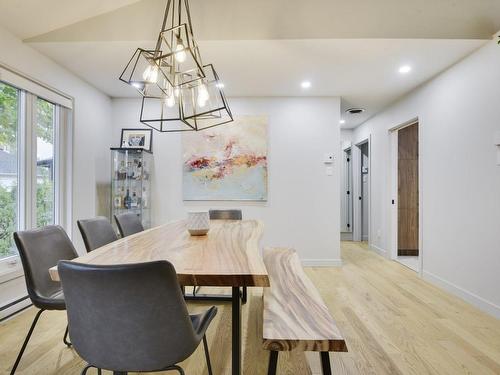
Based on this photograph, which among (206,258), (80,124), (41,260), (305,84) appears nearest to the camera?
(206,258)

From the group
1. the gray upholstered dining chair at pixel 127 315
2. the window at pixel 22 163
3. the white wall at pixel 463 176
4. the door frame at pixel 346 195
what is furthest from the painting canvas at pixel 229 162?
the gray upholstered dining chair at pixel 127 315

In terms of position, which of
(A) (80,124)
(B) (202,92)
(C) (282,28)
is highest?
(C) (282,28)

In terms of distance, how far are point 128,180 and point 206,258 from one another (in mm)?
2938

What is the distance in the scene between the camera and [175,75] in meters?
1.85

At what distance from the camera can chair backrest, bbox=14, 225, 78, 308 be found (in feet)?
5.20

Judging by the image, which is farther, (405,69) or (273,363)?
(405,69)

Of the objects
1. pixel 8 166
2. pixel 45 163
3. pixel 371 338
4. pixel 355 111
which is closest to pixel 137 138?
pixel 45 163

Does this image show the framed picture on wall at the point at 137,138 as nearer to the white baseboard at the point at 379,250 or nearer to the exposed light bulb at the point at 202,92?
the exposed light bulb at the point at 202,92

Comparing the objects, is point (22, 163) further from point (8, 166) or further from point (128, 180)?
point (128, 180)

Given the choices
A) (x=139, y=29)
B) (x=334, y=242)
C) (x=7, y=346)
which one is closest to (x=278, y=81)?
(x=139, y=29)

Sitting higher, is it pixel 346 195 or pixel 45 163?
pixel 45 163

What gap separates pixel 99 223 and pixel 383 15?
2.98 m

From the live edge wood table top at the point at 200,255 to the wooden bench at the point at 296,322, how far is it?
26cm

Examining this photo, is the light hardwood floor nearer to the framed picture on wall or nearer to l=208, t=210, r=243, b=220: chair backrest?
l=208, t=210, r=243, b=220: chair backrest
